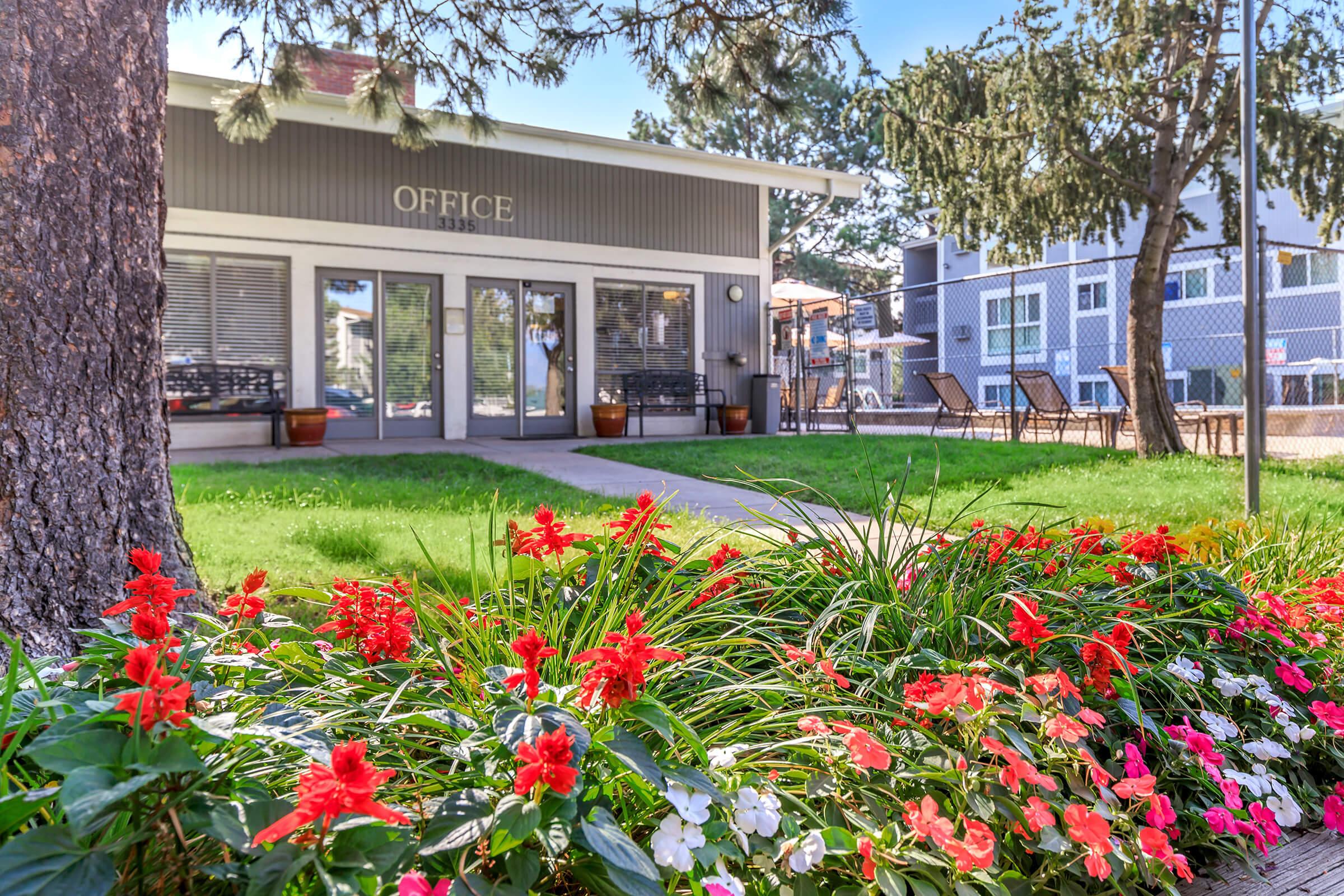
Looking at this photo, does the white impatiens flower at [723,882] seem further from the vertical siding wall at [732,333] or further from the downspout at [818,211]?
the vertical siding wall at [732,333]

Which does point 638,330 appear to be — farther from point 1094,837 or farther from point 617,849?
point 617,849

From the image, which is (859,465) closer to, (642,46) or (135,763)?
(642,46)

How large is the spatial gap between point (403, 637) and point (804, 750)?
1.91 ft

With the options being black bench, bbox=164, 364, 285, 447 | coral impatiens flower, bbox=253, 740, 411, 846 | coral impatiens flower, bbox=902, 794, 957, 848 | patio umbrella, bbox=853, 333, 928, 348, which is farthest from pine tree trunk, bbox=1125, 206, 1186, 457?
patio umbrella, bbox=853, 333, 928, 348

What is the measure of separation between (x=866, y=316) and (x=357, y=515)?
763 inches

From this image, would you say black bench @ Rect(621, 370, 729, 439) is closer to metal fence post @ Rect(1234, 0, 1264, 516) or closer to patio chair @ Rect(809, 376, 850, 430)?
patio chair @ Rect(809, 376, 850, 430)

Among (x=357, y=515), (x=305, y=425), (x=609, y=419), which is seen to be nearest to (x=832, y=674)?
(x=357, y=515)

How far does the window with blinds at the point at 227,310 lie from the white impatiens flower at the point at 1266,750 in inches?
383

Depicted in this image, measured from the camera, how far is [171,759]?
68 cm

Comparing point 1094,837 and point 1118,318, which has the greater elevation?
point 1118,318

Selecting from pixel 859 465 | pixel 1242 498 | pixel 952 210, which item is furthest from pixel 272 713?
pixel 952 210

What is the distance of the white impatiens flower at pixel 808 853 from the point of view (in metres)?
0.85

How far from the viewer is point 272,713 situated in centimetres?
93

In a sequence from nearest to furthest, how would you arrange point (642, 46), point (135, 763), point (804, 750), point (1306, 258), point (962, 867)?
point (135, 763) < point (962, 867) < point (804, 750) < point (642, 46) < point (1306, 258)
